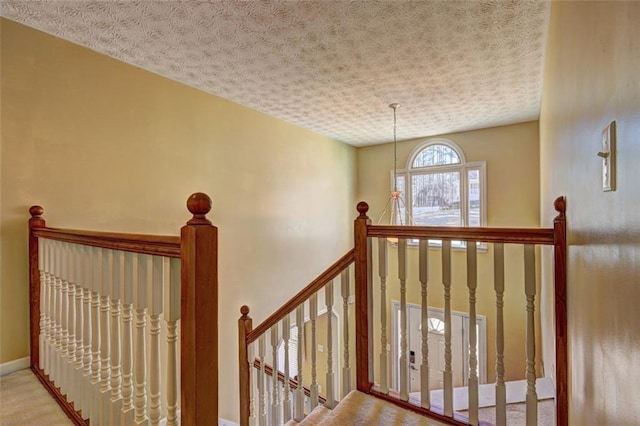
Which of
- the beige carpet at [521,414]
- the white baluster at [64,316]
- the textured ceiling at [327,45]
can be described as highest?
the textured ceiling at [327,45]

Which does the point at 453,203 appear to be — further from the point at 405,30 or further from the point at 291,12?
the point at 291,12

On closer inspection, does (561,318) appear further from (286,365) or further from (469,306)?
(286,365)

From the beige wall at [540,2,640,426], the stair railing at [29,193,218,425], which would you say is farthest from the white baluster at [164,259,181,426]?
the beige wall at [540,2,640,426]

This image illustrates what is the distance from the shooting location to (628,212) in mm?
593

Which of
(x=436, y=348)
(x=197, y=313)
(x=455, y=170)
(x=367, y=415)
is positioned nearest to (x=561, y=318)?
(x=367, y=415)

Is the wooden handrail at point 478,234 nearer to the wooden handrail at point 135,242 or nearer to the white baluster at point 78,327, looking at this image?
the wooden handrail at point 135,242

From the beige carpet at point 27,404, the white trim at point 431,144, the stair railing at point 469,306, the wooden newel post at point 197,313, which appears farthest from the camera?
the white trim at point 431,144

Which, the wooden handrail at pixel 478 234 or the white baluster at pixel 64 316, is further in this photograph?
the white baluster at pixel 64 316

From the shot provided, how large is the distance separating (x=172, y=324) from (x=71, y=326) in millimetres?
984

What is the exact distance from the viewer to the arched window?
5.25 m

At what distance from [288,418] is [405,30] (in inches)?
118

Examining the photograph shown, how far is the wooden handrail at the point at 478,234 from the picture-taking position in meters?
1.39

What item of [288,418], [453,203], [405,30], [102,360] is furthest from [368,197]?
[102,360]

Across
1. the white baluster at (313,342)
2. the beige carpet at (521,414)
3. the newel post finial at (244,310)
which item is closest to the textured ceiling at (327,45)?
the white baluster at (313,342)
